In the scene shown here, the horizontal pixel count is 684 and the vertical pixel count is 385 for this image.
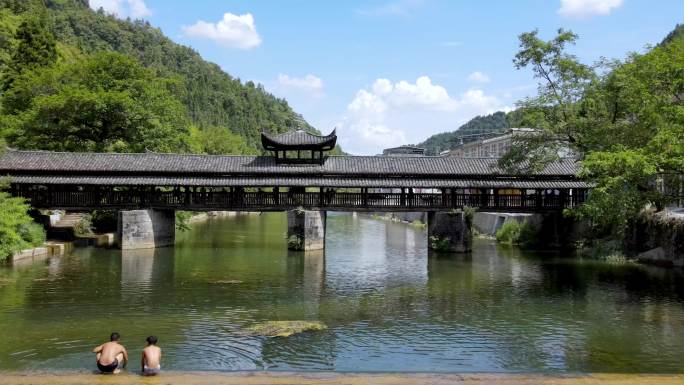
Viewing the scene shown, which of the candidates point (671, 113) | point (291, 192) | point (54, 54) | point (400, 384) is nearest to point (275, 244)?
A: point (291, 192)

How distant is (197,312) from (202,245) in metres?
20.5

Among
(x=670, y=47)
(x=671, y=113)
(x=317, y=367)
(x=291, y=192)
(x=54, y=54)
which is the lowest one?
(x=317, y=367)

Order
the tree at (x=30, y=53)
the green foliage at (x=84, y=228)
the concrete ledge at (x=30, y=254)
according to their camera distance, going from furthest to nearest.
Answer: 1. the tree at (x=30, y=53)
2. the green foliage at (x=84, y=228)
3. the concrete ledge at (x=30, y=254)

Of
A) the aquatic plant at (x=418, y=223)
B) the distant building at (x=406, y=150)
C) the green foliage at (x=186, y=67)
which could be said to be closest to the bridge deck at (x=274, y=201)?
the aquatic plant at (x=418, y=223)

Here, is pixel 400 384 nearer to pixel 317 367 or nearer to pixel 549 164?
pixel 317 367

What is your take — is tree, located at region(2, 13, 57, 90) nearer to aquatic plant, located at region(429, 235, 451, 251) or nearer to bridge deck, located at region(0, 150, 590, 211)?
bridge deck, located at region(0, 150, 590, 211)

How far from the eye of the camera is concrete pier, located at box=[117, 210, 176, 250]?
3472cm

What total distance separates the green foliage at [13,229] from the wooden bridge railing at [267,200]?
18.5 ft

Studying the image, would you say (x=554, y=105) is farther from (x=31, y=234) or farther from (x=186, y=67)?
(x=186, y=67)

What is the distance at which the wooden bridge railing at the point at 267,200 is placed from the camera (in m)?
36.3

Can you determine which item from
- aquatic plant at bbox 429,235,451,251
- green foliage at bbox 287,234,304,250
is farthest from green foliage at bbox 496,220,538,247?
green foliage at bbox 287,234,304,250

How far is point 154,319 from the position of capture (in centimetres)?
1762

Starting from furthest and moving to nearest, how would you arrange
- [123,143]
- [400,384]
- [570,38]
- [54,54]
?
1. [54,54]
2. [123,143]
3. [570,38]
4. [400,384]

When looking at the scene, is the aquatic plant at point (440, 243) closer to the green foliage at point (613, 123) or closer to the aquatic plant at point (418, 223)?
the green foliage at point (613, 123)
